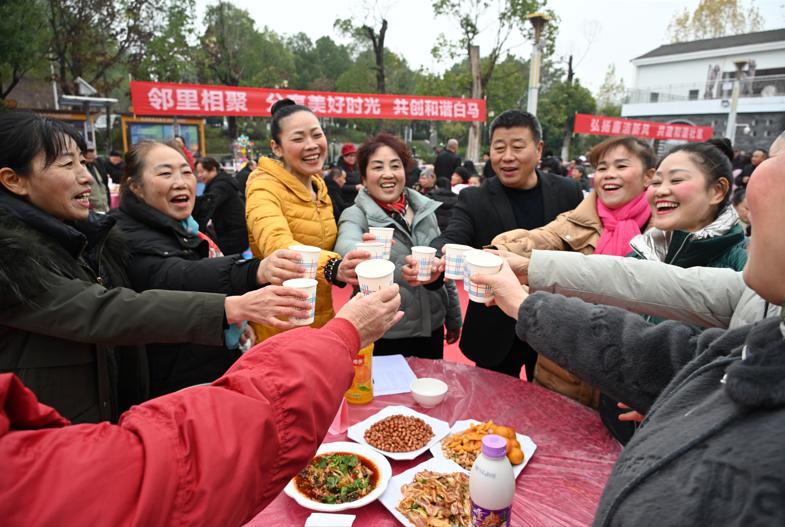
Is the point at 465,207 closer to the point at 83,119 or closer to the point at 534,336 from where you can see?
the point at 534,336

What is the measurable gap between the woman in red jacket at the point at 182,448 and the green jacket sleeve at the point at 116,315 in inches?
33.0

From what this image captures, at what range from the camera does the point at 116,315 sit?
5.32ft

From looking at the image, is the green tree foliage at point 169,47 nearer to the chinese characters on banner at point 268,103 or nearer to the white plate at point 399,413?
the chinese characters on banner at point 268,103

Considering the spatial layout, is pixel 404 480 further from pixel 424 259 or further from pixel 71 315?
pixel 71 315

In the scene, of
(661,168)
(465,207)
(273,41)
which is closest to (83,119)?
(465,207)

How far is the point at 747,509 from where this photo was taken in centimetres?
62

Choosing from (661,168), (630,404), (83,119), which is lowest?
(630,404)

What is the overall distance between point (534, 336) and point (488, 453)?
390 mm

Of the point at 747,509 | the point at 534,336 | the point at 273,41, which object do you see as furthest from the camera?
the point at 273,41

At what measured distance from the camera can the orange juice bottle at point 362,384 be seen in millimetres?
1989

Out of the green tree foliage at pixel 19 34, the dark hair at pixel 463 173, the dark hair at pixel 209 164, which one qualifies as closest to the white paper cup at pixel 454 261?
the dark hair at pixel 209 164

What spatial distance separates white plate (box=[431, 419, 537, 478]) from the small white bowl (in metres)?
0.18

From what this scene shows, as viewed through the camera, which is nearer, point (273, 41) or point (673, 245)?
point (673, 245)

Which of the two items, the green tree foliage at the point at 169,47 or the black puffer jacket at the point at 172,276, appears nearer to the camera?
the black puffer jacket at the point at 172,276
